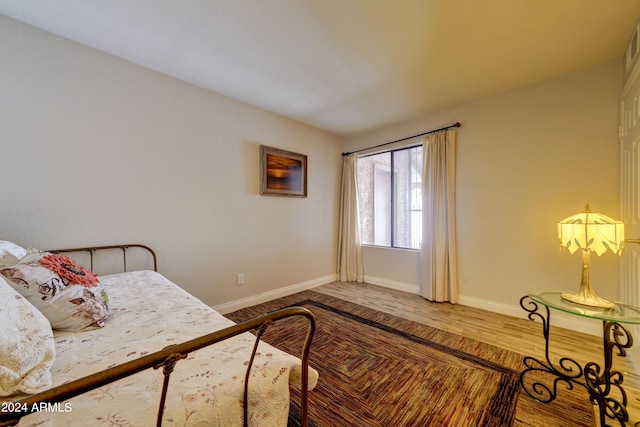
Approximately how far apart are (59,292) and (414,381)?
6.86 feet

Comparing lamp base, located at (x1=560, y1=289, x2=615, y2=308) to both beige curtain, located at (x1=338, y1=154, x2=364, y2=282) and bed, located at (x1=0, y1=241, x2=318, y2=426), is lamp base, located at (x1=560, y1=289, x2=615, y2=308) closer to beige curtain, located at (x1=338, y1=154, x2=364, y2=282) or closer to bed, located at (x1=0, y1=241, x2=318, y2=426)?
bed, located at (x1=0, y1=241, x2=318, y2=426)

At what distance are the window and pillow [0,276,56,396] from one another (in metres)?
3.60

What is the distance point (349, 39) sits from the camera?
195 cm

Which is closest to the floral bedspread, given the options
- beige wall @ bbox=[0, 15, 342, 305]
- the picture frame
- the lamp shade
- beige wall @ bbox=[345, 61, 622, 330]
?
beige wall @ bbox=[0, 15, 342, 305]

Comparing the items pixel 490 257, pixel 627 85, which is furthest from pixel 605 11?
pixel 490 257

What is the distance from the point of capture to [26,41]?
5.91 ft

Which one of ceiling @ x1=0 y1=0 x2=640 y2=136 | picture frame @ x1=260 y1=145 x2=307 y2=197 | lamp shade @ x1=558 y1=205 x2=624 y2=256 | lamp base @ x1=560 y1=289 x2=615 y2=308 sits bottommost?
lamp base @ x1=560 y1=289 x2=615 y2=308

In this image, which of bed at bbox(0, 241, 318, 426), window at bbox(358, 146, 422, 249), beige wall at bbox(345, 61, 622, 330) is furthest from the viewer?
window at bbox(358, 146, 422, 249)

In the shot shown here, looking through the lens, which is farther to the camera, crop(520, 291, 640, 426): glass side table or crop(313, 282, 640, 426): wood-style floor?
crop(313, 282, 640, 426): wood-style floor

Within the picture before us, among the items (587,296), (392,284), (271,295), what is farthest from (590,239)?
(271,295)

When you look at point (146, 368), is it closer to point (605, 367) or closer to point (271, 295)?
point (605, 367)

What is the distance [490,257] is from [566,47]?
2.07m

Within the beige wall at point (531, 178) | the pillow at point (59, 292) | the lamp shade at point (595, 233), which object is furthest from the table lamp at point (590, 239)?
the pillow at point (59, 292)

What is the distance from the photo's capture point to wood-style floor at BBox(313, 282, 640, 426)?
187 centimetres
